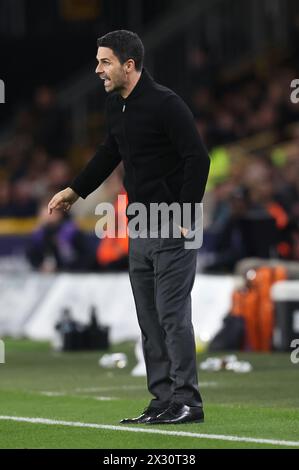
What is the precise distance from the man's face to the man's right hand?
73 cm

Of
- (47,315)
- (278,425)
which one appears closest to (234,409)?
(278,425)

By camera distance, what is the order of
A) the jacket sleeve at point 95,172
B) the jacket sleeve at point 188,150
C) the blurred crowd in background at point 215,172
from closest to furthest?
the jacket sleeve at point 188,150, the jacket sleeve at point 95,172, the blurred crowd in background at point 215,172

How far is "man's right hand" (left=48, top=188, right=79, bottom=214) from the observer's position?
864 centimetres

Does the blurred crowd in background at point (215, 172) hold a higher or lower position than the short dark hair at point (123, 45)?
lower

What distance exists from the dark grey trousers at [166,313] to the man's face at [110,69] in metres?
0.91

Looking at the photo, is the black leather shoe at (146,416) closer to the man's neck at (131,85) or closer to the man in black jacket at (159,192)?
the man in black jacket at (159,192)

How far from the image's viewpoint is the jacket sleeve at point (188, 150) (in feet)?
26.8

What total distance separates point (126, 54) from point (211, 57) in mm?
16339

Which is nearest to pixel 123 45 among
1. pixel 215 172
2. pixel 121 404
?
pixel 121 404
